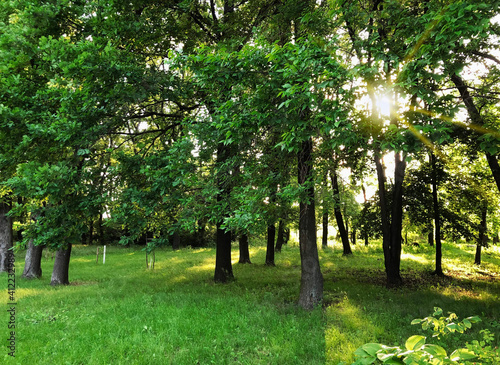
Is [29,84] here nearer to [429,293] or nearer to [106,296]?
[106,296]

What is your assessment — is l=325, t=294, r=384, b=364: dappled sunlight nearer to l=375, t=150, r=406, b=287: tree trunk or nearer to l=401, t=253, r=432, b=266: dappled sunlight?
l=375, t=150, r=406, b=287: tree trunk

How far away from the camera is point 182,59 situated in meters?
6.36

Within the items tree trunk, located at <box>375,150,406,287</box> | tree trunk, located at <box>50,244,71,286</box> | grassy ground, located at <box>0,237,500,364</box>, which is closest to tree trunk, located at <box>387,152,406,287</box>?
tree trunk, located at <box>375,150,406,287</box>

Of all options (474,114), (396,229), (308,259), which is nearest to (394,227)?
(396,229)

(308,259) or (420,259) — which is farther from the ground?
(308,259)

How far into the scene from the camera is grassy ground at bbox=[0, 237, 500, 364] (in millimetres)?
5629

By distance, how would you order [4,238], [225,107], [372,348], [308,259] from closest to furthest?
1. [372,348]
2. [225,107]
3. [308,259]
4. [4,238]

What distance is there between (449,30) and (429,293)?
8.92 m

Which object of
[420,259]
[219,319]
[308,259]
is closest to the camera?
[219,319]

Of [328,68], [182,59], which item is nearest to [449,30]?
[328,68]

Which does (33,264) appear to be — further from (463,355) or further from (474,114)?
(474,114)

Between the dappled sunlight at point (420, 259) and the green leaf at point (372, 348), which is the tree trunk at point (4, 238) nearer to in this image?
the green leaf at point (372, 348)

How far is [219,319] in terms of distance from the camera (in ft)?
23.6

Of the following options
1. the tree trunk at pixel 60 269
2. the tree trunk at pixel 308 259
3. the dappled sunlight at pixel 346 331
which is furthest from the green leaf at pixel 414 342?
the tree trunk at pixel 60 269
